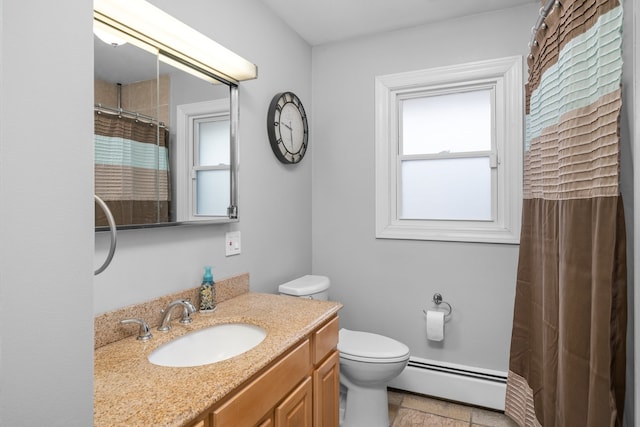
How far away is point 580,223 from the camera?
112 centimetres

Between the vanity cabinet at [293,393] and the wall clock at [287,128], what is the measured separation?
1.11 meters

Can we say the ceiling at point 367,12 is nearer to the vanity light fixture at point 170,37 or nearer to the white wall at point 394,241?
the white wall at point 394,241

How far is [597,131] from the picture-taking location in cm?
103

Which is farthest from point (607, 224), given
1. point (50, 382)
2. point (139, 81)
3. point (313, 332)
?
point (139, 81)

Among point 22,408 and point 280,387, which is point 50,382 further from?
point 280,387

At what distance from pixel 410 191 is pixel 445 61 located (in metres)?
0.89

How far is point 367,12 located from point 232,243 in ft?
5.48

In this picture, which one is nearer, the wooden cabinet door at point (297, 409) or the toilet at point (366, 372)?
the wooden cabinet door at point (297, 409)

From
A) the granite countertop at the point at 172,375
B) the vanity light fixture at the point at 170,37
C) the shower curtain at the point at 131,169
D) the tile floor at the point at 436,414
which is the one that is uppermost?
the vanity light fixture at the point at 170,37

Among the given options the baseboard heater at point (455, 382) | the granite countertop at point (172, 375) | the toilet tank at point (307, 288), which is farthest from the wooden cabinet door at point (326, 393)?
the baseboard heater at point (455, 382)

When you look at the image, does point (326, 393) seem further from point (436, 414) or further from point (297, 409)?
point (436, 414)

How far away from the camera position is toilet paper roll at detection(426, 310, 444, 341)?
230 cm

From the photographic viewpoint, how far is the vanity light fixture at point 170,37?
1.19 meters

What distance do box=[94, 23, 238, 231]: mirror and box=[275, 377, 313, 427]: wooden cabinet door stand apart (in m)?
0.82
